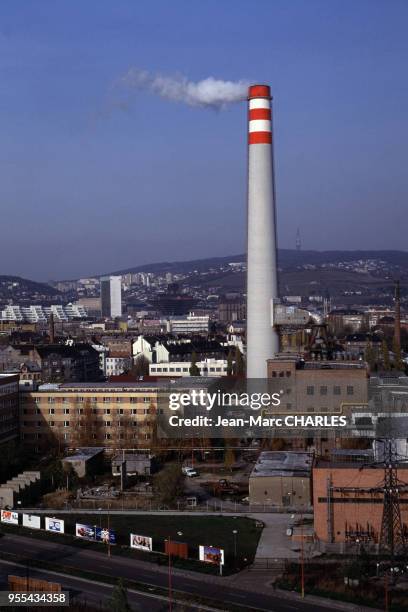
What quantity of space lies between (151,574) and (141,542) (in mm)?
1084

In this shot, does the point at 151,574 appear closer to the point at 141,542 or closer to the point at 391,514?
the point at 141,542

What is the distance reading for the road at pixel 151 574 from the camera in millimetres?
10430

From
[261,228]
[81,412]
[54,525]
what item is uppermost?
[261,228]

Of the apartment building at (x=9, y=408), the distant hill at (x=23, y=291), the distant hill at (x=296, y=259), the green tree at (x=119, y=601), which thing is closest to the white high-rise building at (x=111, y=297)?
the distant hill at (x=23, y=291)

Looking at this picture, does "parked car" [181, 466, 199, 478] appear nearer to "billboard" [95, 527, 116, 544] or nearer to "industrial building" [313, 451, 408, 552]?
"billboard" [95, 527, 116, 544]

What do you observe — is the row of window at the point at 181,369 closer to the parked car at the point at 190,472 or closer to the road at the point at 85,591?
the parked car at the point at 190,472

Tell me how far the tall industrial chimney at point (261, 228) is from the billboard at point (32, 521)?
841cm

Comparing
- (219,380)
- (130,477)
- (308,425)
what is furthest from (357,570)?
(219,380)

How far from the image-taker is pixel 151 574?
11.5 m

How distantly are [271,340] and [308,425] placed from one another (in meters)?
3.31

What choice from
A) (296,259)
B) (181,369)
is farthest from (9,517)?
(296,259)

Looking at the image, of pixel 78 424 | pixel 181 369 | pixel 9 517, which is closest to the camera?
pixel 9 517

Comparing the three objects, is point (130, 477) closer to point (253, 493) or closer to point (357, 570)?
point (253, 493)

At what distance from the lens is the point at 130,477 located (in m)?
16.9
